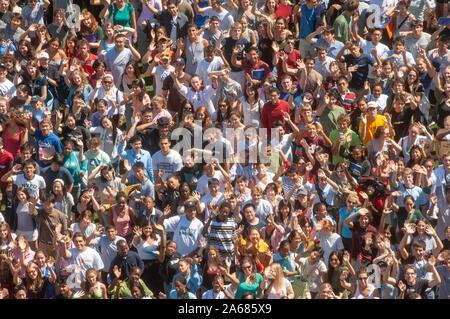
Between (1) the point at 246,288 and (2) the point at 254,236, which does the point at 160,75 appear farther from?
(1) the point at 246,288

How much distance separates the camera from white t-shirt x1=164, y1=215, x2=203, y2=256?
29.9 m

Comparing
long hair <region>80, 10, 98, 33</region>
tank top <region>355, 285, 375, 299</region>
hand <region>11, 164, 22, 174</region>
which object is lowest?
tank top <region>355, 285, 375, 299</region>

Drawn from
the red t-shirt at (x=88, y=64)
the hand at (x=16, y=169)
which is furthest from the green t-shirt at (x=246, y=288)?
the red t-shirt at (x=88, y=64)

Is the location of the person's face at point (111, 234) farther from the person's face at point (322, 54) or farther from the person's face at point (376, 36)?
the person's face at point (376, 36)

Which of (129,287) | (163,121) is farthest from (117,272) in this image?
(163,121)

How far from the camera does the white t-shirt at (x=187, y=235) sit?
29.9 metres

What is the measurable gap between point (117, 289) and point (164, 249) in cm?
91

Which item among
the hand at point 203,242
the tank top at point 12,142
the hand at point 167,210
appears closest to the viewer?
the hand at point 203,242

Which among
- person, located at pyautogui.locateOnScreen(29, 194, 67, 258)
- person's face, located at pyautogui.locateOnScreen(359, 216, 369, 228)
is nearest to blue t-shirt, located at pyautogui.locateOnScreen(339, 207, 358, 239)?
person's face, located at pyautogui.locateOnScreen(359, 216, 369, 228)

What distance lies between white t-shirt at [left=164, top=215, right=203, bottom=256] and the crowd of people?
0.11 ft

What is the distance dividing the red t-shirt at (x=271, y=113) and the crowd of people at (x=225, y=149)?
4 cm

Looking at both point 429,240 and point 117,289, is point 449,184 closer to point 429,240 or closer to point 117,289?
point 429,240

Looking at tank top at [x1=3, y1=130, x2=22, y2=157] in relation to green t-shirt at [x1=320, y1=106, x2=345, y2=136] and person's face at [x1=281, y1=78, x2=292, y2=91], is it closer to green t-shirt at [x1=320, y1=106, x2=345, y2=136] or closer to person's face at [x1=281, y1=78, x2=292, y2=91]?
person's face at [x1=281, y1=78, x2=292, y2=91]

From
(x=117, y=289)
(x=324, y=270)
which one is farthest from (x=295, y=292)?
(x=117, y=289)
